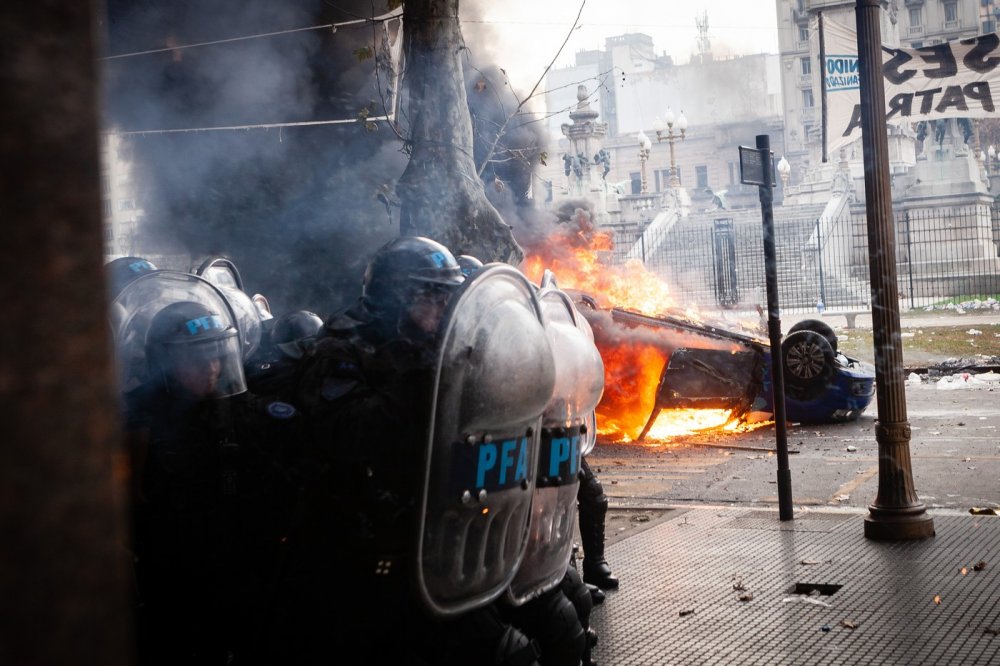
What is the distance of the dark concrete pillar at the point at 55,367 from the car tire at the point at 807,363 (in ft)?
40.3

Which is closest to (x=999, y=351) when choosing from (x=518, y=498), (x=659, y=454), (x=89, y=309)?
(x=659, y=454)

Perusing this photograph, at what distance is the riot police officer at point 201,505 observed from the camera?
373 cm

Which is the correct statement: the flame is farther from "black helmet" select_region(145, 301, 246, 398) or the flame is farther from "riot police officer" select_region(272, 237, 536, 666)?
"riot police officer" select_region(272, 237, 536, 666)

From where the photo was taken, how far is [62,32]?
0.87 metres

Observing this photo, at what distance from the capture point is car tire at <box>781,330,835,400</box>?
41.3 ft

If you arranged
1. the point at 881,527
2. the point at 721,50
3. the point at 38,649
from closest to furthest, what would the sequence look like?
1. the point at 38,649
2. the point at 881,527
3. the point at 721,50

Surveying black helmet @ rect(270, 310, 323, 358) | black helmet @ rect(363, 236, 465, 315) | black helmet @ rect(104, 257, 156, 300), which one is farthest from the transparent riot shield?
black helmet @ rect(363, 236, 465, 315)

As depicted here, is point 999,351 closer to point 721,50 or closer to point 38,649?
point 38,649

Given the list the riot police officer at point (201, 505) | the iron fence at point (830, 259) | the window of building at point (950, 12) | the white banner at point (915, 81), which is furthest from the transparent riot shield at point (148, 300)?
the window of building at point (950, 12)

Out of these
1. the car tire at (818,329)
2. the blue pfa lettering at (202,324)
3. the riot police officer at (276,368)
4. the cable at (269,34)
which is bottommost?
the car tire at (818,329)

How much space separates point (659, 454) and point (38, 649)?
10.9 m

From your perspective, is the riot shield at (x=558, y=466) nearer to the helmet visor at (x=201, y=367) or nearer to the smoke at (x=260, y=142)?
the helmet visor at (x=201, y=367)

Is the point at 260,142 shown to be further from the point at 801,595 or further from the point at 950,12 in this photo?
the point at 950,12

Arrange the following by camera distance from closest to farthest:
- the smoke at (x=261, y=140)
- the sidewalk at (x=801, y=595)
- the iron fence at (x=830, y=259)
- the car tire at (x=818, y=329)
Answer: the sidewalk at (x=801, y=595) → the smoke at (x=261, y=140) → the car tire at (x=818, y=329) → the iron fence at (x=830, y=259)
